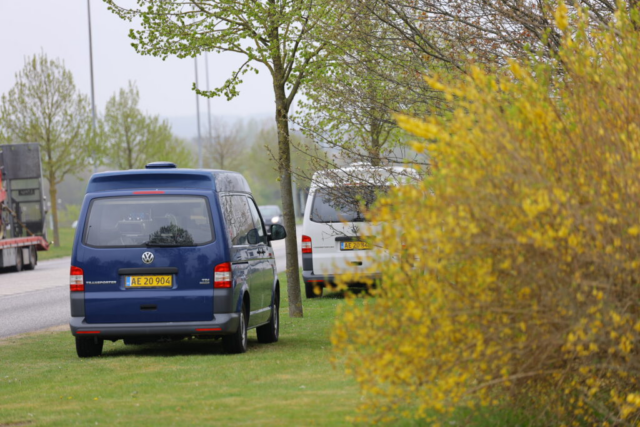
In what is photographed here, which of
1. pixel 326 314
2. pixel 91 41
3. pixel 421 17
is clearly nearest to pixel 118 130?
pixel 91 41

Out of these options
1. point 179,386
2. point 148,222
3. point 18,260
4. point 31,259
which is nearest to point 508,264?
point 179,386

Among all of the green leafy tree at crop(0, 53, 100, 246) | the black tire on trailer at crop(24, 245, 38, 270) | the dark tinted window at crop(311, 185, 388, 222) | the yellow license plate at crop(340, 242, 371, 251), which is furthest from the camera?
the green leafy tree at crop(0, 53, 100, 246)

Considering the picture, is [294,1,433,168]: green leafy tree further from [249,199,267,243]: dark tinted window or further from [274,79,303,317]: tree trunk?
[249,199,267,243]: dark tinted window

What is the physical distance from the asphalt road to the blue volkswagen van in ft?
16.5

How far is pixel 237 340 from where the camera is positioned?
1045 centimetres

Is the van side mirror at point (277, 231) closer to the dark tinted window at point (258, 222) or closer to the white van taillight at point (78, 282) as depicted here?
the dark tinted window at point (258, 222)

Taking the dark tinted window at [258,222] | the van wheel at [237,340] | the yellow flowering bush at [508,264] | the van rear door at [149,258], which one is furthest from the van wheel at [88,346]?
the yellow flowering bush at [508,264]

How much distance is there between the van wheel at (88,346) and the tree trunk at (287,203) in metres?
4.04

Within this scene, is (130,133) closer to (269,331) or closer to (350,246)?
(350,246)

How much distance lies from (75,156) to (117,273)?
3811 cm

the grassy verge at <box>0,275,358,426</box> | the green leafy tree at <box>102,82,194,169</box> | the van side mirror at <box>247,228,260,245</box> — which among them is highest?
the green leafy tree at <box>102,82,194,169</box>

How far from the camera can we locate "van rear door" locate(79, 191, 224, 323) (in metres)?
10.1

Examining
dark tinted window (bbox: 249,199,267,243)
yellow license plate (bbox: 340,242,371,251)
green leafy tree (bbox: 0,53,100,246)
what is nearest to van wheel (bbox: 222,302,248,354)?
dark tinted window (bbox: 249,199,267,243)

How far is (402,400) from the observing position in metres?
5.51
